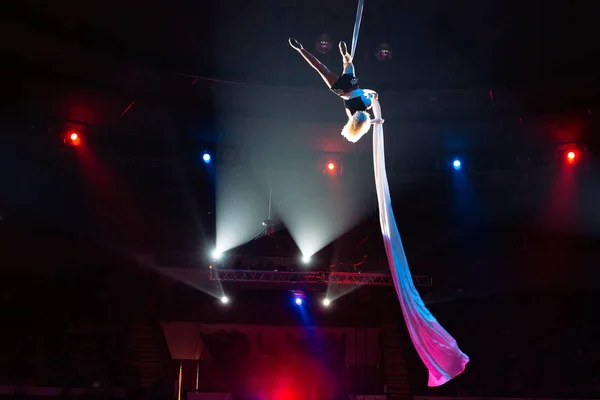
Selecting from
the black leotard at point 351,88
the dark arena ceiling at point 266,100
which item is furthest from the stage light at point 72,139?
the black leotard at point 351,88

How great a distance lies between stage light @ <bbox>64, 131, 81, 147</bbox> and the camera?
37.7ft

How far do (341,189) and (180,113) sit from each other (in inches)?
172

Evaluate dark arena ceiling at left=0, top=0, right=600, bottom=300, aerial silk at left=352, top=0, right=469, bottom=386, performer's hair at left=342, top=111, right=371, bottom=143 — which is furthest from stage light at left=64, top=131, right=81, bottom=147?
aerial silk at left=352, top=0, right=469, bottom=386

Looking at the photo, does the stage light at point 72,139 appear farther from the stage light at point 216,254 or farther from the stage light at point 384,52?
the stage light at point 384,52

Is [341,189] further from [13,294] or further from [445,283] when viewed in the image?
[13,294]

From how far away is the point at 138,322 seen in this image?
13.1 m

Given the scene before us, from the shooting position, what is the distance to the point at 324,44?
9320 millimetres

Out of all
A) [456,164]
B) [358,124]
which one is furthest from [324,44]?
[456,164]

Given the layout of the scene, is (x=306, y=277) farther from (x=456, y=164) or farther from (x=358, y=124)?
(x=358, y=124)

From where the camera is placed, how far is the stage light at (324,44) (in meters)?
9.23

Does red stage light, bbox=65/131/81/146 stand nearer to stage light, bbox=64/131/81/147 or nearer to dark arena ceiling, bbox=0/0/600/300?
stage light, bbox=64/131/81/147

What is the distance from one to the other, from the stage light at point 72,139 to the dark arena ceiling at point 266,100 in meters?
0.13

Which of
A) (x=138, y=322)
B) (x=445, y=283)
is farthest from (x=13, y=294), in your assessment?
(x=445, y=283)

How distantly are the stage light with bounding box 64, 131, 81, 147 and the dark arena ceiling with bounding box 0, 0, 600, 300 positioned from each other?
0.13 m
